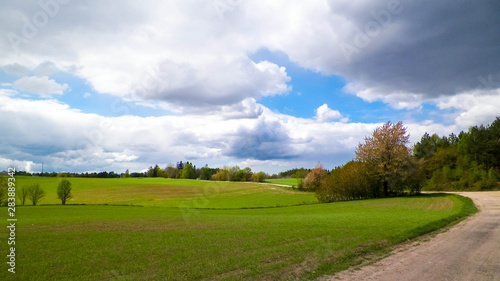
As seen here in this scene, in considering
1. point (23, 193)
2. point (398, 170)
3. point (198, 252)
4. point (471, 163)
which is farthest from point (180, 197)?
point (471, 163)

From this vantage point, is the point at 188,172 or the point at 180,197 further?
the point at 188,172

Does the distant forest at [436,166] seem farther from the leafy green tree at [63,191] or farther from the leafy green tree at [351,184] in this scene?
the leafy green tree at [63,191]

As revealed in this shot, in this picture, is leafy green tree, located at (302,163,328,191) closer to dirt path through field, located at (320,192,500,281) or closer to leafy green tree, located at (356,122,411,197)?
leafy green tree, located at (356,122,411,197)

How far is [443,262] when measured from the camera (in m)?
10.3

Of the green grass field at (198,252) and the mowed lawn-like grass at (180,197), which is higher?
the green grass field at (198,252)

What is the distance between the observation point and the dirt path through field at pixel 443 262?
350 inches

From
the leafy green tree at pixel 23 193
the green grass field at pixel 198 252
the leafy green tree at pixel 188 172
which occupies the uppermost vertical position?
the leafy green tree at pixel 188 172

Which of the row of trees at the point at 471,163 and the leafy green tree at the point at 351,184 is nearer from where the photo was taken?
the leafy green tree at the point at 351,184

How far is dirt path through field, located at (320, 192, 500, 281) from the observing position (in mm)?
8891

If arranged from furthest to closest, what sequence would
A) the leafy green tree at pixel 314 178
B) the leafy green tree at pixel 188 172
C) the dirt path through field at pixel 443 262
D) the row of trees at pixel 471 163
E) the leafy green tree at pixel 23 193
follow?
the leafy green tree at pixel 188 172, the leafy green tree at pixel 314 178, the row of trees at pixel 471 163, the leafy green tree at pixel 23 193, the dirt path through field at pixel 443 262

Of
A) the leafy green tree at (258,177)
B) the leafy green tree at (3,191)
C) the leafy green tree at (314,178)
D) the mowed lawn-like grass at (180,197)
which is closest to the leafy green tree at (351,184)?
the mowed lawn-like grass at (180,197)

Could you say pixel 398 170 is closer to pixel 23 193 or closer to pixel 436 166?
pixel 436 166

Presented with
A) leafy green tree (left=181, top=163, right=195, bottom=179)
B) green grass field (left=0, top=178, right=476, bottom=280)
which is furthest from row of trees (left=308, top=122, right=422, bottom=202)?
leafy green tree (left=181, top=163, right=195, bottom=179)

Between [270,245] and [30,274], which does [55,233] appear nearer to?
[30,274]
